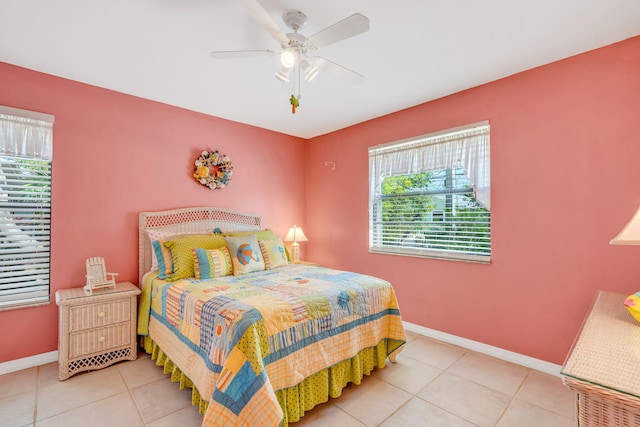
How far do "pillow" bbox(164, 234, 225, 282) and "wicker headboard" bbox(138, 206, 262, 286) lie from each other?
44 cm

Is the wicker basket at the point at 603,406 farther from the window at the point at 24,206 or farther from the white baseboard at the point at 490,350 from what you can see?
the window at the point at 24,206

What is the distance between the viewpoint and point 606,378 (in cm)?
86

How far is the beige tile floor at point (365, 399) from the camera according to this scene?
1921 mm

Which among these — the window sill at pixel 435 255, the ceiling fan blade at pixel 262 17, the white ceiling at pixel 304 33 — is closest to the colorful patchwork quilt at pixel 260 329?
the window sill at pixel 435 255

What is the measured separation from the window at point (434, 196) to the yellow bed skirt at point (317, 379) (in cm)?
122

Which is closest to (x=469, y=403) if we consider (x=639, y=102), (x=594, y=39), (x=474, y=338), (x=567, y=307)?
(x=474, y=338)

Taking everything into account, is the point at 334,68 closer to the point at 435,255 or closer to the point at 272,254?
the point at 272,254

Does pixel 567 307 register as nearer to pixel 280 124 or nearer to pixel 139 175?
pixel 280 124

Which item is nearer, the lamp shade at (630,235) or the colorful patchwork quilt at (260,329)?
the lamp shade at (630,235)

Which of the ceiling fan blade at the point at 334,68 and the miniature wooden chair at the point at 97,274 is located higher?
the ceiling fan blade at the point at 334,68

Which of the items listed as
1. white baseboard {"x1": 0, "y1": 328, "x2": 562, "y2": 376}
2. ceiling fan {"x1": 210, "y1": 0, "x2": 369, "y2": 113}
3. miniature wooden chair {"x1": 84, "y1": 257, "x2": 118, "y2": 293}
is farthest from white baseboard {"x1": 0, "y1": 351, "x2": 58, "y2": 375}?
ceiling fan {"x1": 210, "y1": 0, "x2": 369, "y2": 113}

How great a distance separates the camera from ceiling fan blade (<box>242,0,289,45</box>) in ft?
5.04

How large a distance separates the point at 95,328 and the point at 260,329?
5.74 ft

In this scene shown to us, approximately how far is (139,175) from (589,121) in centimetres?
405
